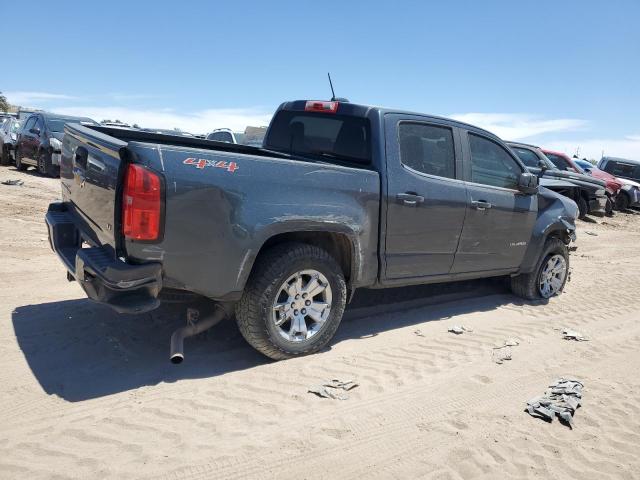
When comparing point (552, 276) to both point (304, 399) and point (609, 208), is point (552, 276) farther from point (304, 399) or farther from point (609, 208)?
point (609, 208)

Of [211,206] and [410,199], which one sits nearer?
[211,206]

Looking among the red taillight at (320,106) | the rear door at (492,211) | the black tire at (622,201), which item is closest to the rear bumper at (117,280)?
the red taillight at (320,106)

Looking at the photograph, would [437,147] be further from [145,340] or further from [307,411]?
[145,340]

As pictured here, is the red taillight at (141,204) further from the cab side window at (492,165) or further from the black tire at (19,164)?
the black tire at (19,164)

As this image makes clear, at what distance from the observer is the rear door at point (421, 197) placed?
14.7 ft

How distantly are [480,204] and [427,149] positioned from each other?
0.83m

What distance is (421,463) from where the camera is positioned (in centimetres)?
297

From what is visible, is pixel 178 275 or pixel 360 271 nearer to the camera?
pixel 178 275

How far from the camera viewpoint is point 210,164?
3.40 metres

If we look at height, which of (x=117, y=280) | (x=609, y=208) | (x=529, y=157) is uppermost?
(x=529, y=157)

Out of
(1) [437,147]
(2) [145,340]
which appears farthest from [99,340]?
(1) [437,147]

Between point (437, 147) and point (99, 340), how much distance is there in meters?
3.34

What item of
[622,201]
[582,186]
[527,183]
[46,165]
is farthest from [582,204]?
[46,165]

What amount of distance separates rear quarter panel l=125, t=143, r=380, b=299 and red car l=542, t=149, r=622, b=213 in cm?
1308
